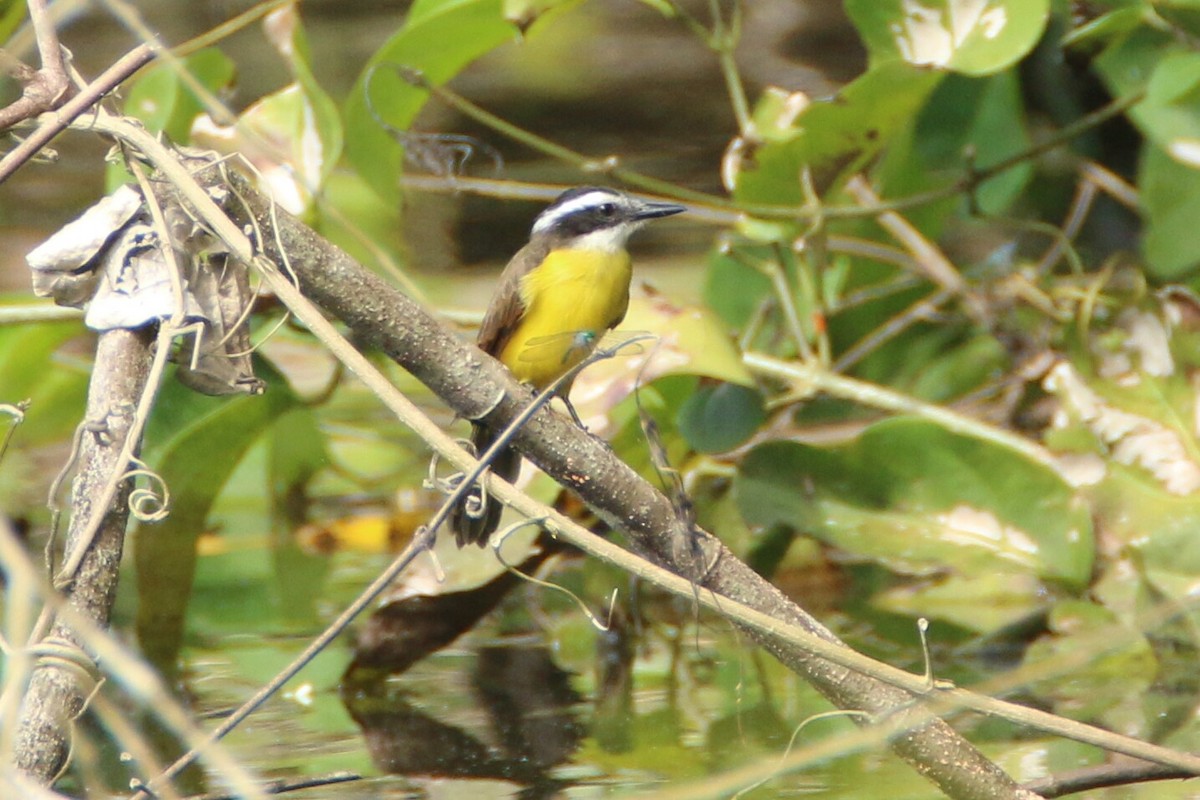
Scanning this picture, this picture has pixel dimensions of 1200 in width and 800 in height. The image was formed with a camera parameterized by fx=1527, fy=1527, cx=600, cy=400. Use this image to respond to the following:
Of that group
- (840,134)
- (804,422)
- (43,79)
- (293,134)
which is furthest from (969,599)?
(43,79)

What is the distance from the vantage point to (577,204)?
147 inches

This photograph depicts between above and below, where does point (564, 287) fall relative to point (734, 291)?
above

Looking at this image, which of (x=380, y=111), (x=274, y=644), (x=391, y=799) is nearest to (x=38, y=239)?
(x=380, y=111)

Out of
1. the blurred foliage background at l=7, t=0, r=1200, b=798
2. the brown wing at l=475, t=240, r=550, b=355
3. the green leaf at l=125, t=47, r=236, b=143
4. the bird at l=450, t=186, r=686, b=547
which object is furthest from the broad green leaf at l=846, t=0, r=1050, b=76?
the green leaf at l=125, t=47, r=236, b=143

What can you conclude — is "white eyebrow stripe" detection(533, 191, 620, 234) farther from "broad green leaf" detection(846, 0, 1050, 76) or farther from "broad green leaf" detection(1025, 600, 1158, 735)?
"broad green leaf" detection(1025, 600, 1158, 735)

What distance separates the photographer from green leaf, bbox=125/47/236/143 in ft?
13.5

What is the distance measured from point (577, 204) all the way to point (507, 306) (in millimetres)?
360

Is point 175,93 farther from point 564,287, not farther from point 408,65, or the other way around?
point 564,287

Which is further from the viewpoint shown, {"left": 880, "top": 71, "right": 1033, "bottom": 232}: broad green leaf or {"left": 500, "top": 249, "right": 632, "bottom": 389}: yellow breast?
{"left": 880, "top": 71, "right": 1033, "bottom": 232}: broad green leaf

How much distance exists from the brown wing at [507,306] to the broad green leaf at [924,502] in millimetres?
720

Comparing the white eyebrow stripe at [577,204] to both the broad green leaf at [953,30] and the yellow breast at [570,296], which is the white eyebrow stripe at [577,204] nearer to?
the yellow breast at [570,296]

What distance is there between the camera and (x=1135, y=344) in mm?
3875

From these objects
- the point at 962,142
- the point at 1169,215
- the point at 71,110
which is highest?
the point at 71,110

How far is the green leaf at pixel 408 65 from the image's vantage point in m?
3.90
